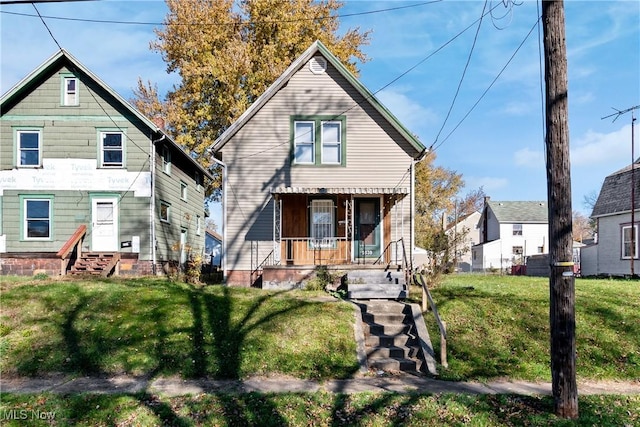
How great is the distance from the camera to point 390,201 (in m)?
16.0

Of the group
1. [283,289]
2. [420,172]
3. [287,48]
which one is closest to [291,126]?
[283,289]

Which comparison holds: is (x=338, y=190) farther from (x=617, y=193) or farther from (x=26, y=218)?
(x=617, y=193)

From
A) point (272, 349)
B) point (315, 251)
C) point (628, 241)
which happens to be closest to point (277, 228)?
point (315, 251)

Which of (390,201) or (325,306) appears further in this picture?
(390,201)

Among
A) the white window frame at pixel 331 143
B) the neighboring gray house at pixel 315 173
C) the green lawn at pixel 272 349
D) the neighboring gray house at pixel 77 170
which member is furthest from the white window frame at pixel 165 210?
the white window frame at pixel 331 143

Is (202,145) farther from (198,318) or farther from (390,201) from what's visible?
(198,318)

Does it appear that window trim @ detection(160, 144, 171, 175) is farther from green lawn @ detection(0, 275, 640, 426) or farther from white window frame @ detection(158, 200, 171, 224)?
green lawn @ detection(0, 275, 640, 426)

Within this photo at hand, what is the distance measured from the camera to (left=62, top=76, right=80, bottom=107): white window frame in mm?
17531

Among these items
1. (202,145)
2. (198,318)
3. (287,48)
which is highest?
(287,48)

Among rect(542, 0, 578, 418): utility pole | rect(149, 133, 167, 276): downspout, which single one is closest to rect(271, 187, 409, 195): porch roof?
rect(149, 133, 167, 276): downspout

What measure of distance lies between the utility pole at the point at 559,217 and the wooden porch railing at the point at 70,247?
1539cm

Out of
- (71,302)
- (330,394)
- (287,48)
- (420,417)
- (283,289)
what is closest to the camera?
(420,417)

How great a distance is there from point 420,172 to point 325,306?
24775 mm

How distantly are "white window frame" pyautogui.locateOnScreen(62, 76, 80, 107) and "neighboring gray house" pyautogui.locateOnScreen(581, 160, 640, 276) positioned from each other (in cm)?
2439
